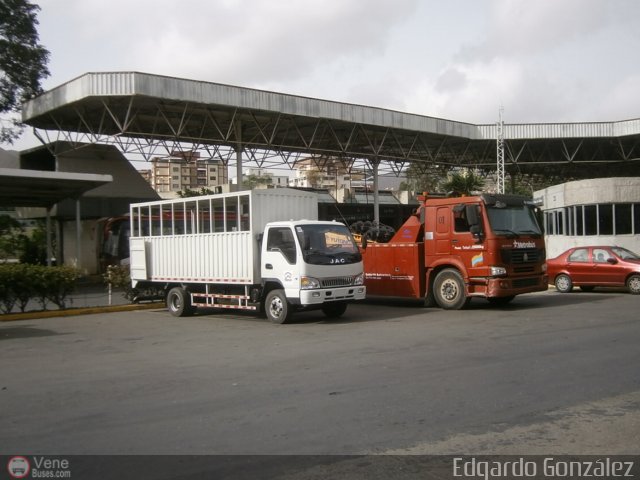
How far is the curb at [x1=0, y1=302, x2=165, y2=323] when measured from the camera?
15337 mm

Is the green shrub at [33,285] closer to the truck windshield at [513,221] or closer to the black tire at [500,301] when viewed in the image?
the truck windshield at [513,221]

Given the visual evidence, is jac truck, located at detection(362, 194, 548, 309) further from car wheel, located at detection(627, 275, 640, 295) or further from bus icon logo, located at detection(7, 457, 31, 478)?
bus icon logo, located at detection(7, 457, 31, 478)

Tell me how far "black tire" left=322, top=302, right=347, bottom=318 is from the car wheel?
9.07 meters

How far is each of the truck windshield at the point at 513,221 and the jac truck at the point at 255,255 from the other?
3420 millimetres

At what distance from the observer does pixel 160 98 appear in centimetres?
2462

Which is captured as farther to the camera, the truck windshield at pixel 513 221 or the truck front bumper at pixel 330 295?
the truck windshield at pixel 513 221

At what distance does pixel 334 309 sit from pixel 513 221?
15.8ft

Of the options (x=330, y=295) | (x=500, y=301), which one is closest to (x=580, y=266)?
(x=500, y=301)

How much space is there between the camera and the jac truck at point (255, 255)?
42.5 ft

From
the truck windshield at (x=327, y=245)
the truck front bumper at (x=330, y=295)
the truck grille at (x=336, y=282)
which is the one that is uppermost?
the truck windshield at (x=327, y=245)

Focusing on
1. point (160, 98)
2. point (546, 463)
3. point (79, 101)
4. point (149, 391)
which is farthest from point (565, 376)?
point (79, 101)

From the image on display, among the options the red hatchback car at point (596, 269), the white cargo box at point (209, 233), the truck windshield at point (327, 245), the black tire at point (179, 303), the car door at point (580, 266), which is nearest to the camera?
the truck windshield at point (327, 245)

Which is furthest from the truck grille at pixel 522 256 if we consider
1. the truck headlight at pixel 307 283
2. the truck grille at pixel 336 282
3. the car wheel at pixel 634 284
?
the truck headlight at pixel 307 283

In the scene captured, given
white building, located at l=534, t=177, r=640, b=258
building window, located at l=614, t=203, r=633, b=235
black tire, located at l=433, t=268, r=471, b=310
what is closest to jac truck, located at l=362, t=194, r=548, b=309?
black tire, located at l=433, t=268, r=471, b=310
